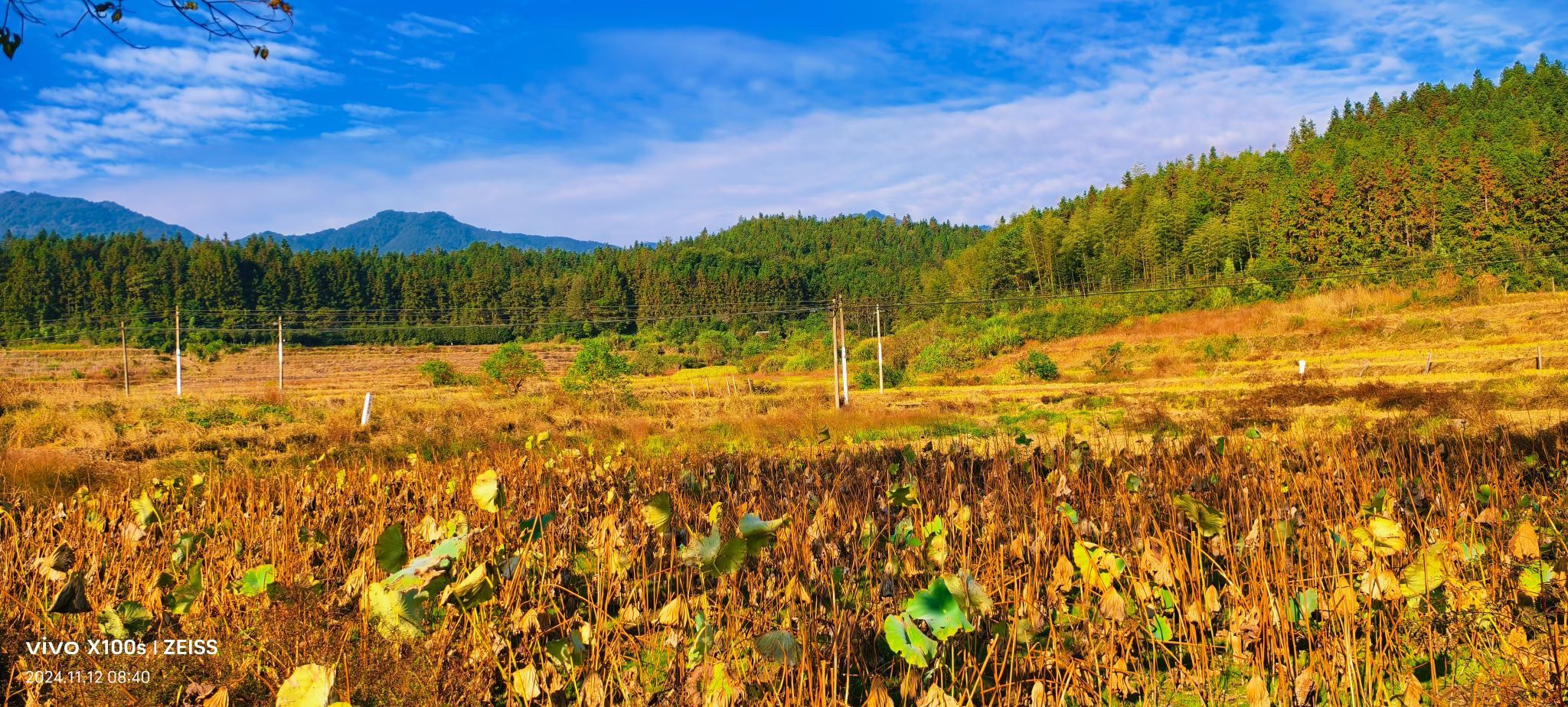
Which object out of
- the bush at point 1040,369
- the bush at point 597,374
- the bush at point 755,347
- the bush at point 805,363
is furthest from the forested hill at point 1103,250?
the bush at point 597,374

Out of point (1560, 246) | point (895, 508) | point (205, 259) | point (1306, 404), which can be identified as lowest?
point (1306, 404)

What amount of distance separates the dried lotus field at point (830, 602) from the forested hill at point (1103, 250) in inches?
2405

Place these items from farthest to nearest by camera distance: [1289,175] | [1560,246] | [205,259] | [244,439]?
[1289,175] → [205,259] → [1560,246] → [244,439]

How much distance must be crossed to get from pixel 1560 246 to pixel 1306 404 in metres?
54.1

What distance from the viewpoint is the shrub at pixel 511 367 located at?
37.2 meters

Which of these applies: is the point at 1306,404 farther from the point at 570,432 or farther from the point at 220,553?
the point at 220,553

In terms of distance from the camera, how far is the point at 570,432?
61.8ft

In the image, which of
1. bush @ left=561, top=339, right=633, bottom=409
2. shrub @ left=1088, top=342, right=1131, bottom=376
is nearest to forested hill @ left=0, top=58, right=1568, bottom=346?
shrub @ left=1088, top=342, right=1131, bottom=376

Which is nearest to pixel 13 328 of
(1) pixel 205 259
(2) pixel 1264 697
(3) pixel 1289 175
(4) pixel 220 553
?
(1) pixel 205 259

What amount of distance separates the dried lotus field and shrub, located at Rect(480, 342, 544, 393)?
109ft


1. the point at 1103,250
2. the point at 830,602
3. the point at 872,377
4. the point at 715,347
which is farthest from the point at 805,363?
the point at 830,602

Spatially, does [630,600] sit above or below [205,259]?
below

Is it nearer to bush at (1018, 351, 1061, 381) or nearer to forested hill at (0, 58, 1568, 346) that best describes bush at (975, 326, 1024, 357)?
bush at (1018, 351, 1061, 381)

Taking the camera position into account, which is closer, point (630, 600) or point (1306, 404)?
point (630, 600)
